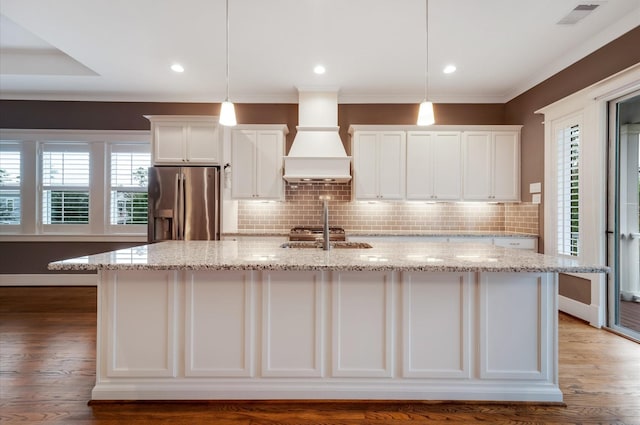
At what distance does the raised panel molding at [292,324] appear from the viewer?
206 cm

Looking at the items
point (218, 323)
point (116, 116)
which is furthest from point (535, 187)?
point (116, 116)

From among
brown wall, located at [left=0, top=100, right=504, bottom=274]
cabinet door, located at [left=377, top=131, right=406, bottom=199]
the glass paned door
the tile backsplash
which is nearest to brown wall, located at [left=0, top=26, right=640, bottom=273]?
brown wall, located at [left=0, top=100, right=504, bottom=274]

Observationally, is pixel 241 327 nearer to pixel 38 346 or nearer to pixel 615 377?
pixel 38 346

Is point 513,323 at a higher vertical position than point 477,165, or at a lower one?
lower

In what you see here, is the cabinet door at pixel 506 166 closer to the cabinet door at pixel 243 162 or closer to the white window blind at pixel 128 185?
the cabinet door at pixel 243 162

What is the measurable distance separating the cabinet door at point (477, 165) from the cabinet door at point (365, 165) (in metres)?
1.28

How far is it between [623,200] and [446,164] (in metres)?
1.94

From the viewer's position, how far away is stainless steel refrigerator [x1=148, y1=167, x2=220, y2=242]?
4.27 metres

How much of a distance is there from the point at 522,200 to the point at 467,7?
2.88 metres

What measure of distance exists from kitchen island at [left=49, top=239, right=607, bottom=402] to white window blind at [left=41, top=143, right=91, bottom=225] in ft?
12.6

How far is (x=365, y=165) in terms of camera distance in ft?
15.4

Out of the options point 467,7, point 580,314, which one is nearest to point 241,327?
point 467,7

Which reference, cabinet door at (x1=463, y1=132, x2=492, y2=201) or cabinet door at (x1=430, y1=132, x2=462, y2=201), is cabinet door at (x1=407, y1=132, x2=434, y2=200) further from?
cabinet door at (x1=463, y1=132, x2=492, y2=201)

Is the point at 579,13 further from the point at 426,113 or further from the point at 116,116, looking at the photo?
the point at 116,116
